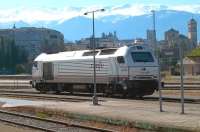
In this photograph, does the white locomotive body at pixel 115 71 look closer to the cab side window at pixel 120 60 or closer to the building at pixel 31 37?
the cab side window at pixel 120 60

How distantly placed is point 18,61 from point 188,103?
107m

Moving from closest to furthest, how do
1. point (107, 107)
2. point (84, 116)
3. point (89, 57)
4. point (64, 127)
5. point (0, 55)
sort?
point (64, 127)
point (84, 116)
point (107, 107)
point (89, 57)
point (0, 55)

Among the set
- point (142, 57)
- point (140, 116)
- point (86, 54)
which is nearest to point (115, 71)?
point (142, 57)

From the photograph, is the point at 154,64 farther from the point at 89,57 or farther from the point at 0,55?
the point at 0,55

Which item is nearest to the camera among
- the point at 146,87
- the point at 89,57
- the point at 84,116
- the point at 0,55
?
the point at 84,116

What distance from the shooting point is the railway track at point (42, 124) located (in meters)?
→ 20.3

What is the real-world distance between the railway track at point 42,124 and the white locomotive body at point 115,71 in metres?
10.9

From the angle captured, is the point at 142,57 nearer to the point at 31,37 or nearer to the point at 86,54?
the point at 86,54

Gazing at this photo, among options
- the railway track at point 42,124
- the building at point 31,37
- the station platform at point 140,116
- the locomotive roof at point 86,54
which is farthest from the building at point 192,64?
the railway track at point 42,124

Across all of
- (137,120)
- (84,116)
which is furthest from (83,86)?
(137,120)

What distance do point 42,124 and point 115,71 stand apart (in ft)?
51.8

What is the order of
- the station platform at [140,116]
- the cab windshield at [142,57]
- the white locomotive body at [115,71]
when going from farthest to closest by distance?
the cab windshield at [142,57] → the white locomotive body at [115,71] → the station platform at [140,116]

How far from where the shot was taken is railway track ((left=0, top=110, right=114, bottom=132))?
2028 centimetres

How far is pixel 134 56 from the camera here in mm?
38312
